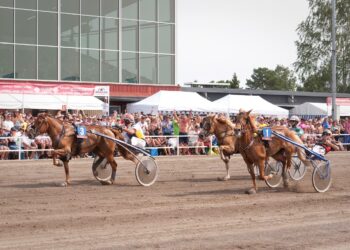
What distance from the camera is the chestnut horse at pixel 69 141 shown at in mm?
14234

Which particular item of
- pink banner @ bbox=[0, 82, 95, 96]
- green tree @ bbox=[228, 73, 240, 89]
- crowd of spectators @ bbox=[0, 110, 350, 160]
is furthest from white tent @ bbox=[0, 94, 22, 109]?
green tree @ bbox=[228, 73, 240, 89]

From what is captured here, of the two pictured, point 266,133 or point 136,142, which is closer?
point 266,133

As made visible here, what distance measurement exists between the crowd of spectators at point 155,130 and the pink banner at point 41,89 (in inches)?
40.0

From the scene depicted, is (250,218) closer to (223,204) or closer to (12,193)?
(223,204)

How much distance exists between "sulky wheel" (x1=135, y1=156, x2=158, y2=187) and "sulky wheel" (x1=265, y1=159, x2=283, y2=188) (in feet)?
8.40

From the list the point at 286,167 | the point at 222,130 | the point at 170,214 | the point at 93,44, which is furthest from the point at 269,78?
the point at 170,214

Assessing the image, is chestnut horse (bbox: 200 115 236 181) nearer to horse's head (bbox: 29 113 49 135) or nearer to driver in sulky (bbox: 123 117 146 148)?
driver in sulky (bbox: 123 117 146 148)

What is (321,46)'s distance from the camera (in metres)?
58.4

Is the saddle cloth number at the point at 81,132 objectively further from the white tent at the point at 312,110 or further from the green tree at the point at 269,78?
the green tree at the point at 269,78

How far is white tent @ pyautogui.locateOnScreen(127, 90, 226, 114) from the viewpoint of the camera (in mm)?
27469

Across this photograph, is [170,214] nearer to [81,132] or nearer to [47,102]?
[81,132]

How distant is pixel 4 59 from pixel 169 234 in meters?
25.6

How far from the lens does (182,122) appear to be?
25.2 metres

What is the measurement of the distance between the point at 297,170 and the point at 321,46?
45.0 m
